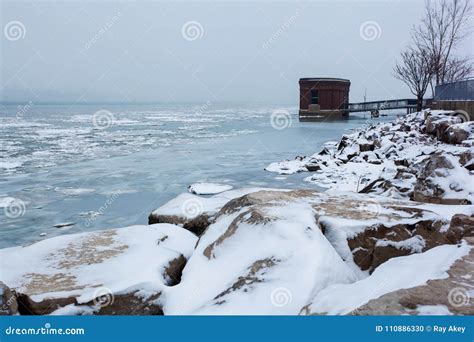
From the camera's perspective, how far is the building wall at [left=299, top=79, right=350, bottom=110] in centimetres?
4928

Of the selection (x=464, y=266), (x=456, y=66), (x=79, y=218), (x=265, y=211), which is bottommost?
(x=79, y=218)

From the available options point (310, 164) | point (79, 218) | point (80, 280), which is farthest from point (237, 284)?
point (310, 164)

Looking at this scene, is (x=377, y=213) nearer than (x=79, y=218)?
Yes

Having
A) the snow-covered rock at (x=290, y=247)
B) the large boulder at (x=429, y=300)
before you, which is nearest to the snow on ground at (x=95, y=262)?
the snow-covered rock at (x=290, y=247)

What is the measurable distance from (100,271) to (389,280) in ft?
8.60

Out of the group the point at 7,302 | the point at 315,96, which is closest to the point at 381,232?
the point at 7,302

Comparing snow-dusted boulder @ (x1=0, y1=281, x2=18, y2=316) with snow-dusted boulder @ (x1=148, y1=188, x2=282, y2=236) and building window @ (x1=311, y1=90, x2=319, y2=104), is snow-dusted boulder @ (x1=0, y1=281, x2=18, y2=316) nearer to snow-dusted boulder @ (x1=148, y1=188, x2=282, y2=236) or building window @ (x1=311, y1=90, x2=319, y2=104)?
snow-dusted boulder @ (x1=148, y1=188, x2=282, y2=236)

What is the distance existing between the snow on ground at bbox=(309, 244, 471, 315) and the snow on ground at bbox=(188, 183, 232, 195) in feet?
22.2

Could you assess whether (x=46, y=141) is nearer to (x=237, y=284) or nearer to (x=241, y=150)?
(x=241, y=150)

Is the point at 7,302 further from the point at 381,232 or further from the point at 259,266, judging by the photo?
the point at 381,232

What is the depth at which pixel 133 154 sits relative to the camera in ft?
57.9

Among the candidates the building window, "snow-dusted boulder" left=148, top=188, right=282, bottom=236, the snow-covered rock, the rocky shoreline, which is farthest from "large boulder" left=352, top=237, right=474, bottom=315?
the building window

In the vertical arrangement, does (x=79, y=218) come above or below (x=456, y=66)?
below

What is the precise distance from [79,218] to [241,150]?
11.7m
